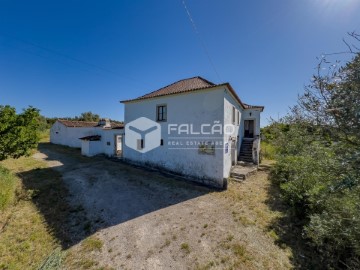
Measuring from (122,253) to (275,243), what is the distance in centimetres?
470

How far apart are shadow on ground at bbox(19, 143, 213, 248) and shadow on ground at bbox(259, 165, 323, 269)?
11.7ft

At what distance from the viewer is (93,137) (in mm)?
20047

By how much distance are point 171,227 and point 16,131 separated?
10752mm

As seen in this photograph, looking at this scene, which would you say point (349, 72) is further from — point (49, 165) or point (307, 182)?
point (49, 165)

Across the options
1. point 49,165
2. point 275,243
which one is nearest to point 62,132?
point 49,165

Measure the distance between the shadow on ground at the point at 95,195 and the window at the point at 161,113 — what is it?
4095mm

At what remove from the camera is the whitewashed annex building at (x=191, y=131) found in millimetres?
10134

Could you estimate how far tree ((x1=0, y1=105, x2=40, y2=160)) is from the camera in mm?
9781

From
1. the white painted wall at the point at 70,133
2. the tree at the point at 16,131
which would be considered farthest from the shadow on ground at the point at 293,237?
the white painted wall at the point at 70,133

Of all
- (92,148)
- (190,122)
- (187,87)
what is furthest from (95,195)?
(92,148)

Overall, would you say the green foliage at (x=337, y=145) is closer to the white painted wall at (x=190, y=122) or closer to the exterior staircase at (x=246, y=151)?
the white painted wall at (x=190, y=122)

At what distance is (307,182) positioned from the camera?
680cm

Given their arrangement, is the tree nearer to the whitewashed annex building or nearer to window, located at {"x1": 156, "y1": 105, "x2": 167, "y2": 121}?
the whitewashed annex building

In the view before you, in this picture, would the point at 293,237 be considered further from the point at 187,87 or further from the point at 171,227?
the point at 187,87
